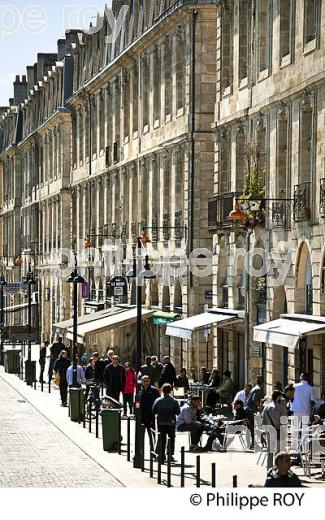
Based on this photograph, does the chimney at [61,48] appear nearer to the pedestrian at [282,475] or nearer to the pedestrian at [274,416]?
the pedestrian at [274,416]

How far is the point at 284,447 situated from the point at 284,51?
46.0 feet

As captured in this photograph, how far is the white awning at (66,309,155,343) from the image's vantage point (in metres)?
51.3

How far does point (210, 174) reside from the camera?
48.4m

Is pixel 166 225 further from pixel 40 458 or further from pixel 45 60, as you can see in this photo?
pixel 45 60

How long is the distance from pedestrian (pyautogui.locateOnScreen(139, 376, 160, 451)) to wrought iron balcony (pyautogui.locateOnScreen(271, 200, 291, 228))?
8542mm

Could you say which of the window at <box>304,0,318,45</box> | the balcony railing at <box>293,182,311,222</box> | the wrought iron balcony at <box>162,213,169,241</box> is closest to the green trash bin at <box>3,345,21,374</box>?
the wrought iron balcony at <box>162,213,169,241</box>

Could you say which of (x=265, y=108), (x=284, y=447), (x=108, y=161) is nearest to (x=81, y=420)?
(x=265, y=108)

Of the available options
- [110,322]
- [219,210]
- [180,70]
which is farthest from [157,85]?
[219,210]

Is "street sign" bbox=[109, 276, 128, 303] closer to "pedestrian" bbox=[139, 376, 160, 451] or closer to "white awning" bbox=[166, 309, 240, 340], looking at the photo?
"white awning" bbox=[166, 309, 240, 340]

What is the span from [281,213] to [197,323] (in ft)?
22.9

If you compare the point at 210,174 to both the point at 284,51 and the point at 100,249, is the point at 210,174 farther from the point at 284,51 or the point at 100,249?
the point at 100,249

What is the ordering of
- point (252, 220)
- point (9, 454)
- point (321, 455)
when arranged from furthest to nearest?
1. point (252, 220)
2. point (9, 454)
3. point (321, 455)

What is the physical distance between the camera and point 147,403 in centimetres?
2900

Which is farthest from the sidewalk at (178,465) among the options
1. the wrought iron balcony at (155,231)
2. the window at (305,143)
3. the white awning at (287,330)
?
the wrought iron balcony at (155,231)
